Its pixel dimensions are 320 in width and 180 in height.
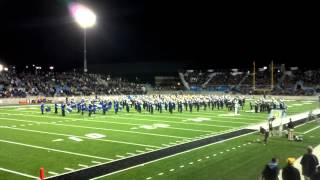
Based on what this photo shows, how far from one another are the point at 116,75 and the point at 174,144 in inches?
1828

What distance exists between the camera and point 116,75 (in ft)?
194

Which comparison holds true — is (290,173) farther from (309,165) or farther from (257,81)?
(257,81)

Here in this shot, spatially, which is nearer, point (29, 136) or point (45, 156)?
point (45, 156)

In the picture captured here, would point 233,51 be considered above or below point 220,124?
above

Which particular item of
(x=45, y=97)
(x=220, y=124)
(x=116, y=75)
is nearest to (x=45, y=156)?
(x=220, y=124)

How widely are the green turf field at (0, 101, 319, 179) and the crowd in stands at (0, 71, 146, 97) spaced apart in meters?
22.8

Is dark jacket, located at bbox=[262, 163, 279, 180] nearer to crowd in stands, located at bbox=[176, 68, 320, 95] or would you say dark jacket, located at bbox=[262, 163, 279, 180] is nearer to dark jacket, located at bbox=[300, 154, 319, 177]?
dark jacket, located at bbox=[300, 154, 319, 177]

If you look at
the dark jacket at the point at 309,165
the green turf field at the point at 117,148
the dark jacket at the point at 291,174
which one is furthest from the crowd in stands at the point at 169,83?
the dark jacket at the point at 291,174

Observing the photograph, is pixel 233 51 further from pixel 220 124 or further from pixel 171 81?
pixel 220 124

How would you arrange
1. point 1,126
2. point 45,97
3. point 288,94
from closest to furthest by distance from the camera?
point 1,126 → point 45,97 → point 288,94

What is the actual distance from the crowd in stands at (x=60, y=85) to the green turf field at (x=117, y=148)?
74.7 feet

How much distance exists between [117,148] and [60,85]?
35.4 meters

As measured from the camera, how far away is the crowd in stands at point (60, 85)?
135ft

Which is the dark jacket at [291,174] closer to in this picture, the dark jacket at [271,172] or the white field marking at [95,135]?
the dark jacket at [271,172]
